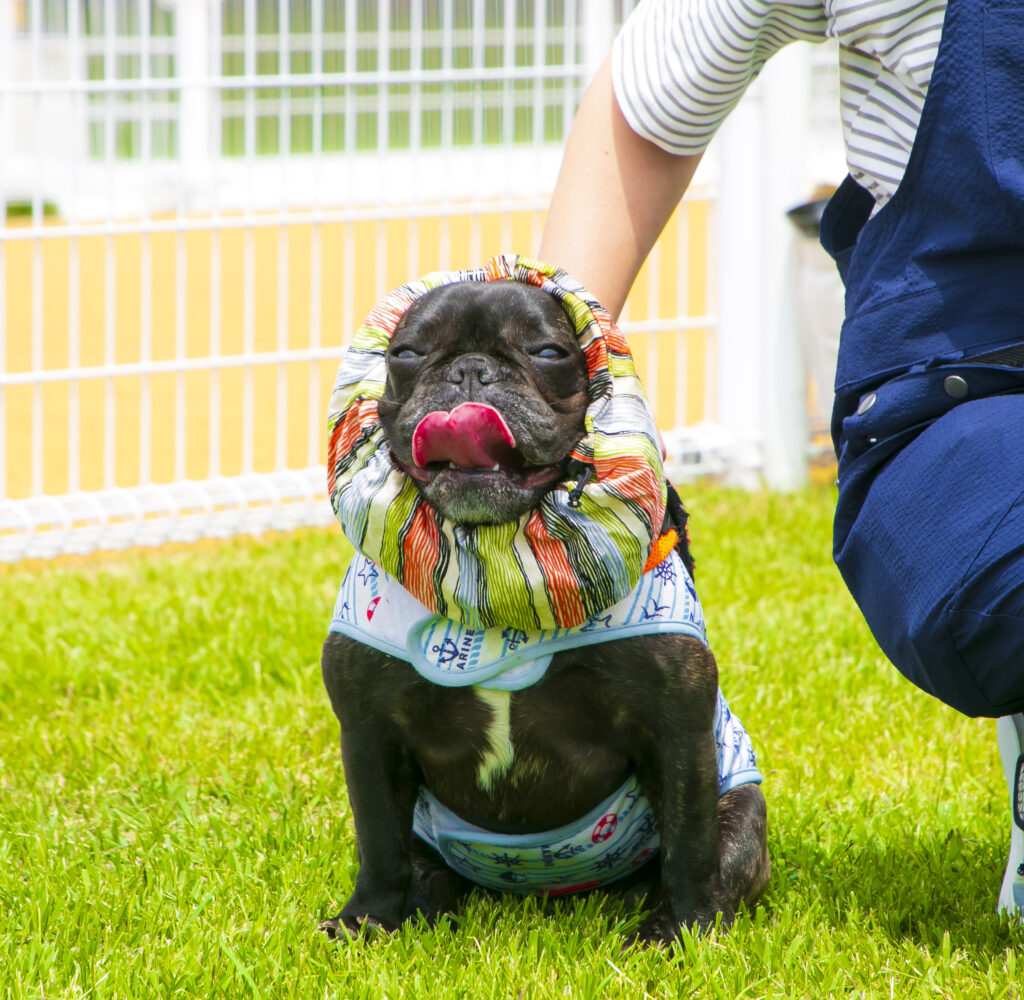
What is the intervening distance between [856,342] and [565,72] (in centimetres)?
349

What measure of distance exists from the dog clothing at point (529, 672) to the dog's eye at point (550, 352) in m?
0.34

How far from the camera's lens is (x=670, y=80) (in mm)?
2068

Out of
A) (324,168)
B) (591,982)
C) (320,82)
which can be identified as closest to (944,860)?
(591,982)

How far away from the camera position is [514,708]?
199 centimetres

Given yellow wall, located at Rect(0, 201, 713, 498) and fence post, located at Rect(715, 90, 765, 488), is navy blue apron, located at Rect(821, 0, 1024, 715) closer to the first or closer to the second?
yellow wall, located at Rect(0, 201, 713, 498)

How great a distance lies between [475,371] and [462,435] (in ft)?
0.43

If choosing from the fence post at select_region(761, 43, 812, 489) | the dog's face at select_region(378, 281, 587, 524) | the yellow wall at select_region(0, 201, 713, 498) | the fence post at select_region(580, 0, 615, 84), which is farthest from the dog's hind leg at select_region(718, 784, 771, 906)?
the fence post at select_region(580, 0, 615, 84)

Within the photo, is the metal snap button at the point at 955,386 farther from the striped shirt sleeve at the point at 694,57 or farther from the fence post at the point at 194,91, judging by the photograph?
the fence post at the point at 194,91

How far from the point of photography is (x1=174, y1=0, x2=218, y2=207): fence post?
4785 millimetres

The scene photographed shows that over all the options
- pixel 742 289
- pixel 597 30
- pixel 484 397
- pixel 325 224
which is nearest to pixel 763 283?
pixel 742 289

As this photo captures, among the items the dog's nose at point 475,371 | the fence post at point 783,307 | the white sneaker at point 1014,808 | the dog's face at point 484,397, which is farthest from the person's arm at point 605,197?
the fence post at point 783,307

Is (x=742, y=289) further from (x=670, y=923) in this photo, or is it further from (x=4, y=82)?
(x=670, y=923)

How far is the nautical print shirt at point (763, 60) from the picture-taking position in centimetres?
186

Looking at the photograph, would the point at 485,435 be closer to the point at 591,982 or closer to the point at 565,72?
the point at 591,982
